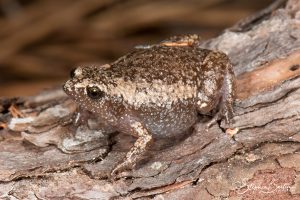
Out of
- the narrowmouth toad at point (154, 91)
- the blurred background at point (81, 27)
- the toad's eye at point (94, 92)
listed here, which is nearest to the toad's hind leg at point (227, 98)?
the narrowmouth toad at point (154, 91)

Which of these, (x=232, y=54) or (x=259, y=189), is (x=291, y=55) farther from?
(x=259, y=189)

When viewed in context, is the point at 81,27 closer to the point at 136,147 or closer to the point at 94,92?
the point at 94,92

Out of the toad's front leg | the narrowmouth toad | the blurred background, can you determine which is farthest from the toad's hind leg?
the blurred background

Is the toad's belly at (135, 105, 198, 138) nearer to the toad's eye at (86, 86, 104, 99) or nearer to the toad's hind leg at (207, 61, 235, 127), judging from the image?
the toad's hind leg at (207, 61, 235, 127)

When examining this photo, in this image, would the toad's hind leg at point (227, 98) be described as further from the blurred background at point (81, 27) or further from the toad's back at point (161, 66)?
the blurred background at point (81, 27)

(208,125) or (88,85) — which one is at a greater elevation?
(88,85)

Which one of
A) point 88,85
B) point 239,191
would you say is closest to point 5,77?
point 88,85

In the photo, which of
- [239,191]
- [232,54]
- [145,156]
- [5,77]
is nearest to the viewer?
[239,191]
